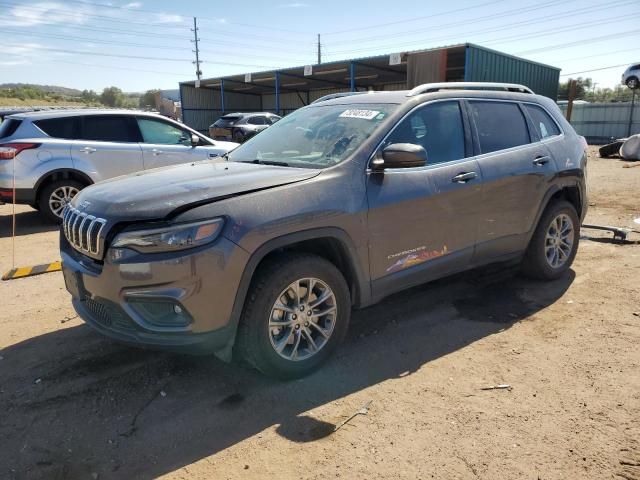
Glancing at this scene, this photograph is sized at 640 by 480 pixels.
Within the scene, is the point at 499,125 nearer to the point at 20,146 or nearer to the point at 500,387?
the point at 500,387

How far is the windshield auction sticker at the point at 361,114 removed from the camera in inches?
148

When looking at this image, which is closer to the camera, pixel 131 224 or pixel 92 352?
pixel 131 224

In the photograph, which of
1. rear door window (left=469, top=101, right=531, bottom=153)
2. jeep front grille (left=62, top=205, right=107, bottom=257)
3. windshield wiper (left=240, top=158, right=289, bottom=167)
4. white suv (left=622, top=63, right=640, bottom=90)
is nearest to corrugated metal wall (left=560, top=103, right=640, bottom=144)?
white suv (left=622, top=63, right=640, bottom=90)

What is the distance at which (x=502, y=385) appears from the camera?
3199 mm

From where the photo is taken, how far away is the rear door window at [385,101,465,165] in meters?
3.72

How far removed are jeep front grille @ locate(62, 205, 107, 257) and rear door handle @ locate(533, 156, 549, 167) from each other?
3.67 m

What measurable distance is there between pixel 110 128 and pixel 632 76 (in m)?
26.3

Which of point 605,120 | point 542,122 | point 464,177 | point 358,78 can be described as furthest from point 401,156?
point 605,120

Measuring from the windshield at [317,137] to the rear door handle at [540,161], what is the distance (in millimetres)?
1667

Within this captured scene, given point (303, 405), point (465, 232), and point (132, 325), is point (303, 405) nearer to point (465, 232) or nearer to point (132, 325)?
point (132, 325)

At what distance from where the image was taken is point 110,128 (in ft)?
26.7

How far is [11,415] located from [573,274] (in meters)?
5.13

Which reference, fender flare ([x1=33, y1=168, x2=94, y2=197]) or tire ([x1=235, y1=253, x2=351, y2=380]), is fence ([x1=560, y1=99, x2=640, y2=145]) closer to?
fender flare ([x1=33, y1=168, x2=94, y2=197])

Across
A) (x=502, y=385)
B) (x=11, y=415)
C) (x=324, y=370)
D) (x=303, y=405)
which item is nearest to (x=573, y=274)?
(x=502, y=385)
